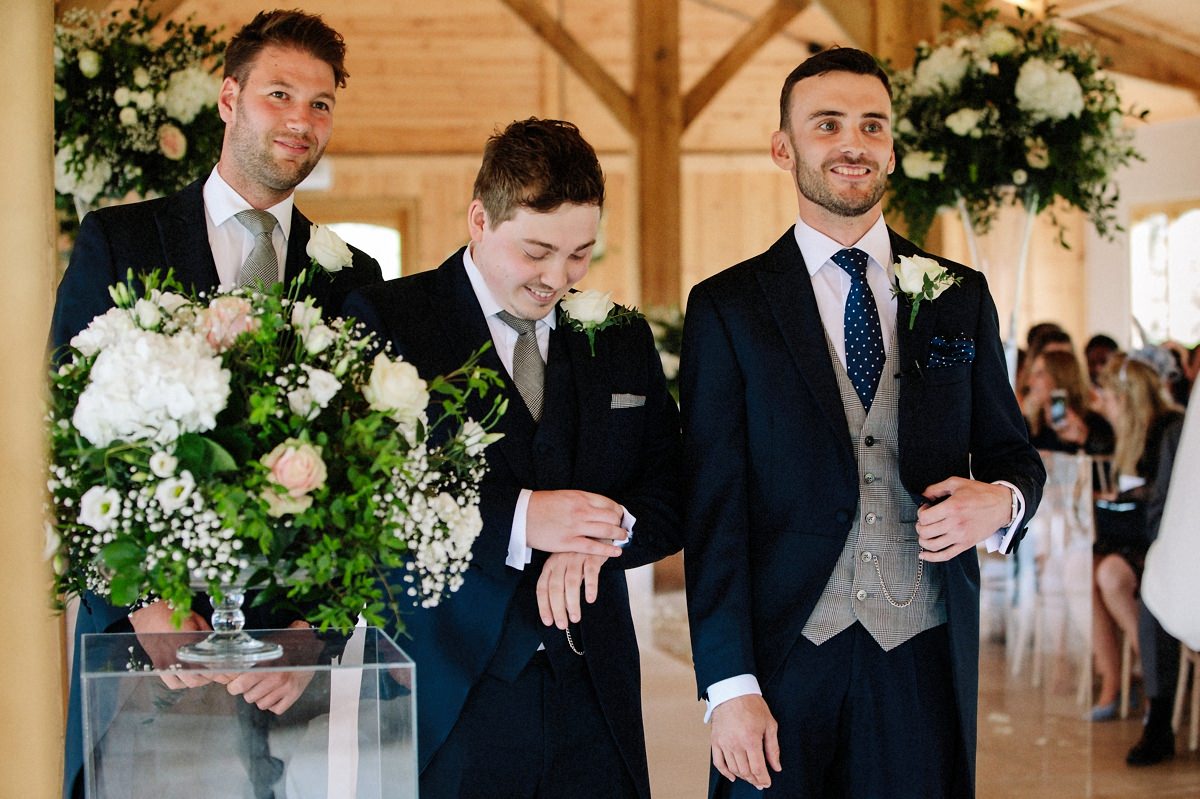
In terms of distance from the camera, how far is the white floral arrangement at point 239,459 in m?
1.61

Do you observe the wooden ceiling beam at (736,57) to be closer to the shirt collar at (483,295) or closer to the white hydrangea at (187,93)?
the white hydrangea at (187,93)

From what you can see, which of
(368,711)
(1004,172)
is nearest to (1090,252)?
(1004,172)

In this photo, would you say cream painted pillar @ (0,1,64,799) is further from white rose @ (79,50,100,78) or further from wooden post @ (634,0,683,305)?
wooden post @ (634,0,683,305)

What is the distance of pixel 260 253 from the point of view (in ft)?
7.86

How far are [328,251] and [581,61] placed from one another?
20.7 feet

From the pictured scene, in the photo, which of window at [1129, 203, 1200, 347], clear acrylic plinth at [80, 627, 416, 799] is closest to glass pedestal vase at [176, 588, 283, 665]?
clear acrylic plinth at [80, 627, 416, 799]

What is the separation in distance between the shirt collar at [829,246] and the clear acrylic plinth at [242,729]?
3.40ft

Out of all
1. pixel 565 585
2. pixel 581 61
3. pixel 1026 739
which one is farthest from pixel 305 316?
pixel 581 61

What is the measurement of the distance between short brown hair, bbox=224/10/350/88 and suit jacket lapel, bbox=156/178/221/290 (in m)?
0.25

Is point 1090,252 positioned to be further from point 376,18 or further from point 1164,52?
point 376,18

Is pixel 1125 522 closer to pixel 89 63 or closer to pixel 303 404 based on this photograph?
pixel 89 63

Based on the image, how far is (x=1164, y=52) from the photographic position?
10.2 metres

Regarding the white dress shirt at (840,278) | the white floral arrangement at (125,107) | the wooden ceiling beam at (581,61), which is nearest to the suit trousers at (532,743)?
the white dress shirt at (840,278)

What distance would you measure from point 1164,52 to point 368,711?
33.2 feet
